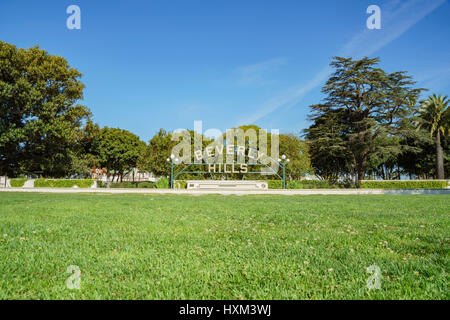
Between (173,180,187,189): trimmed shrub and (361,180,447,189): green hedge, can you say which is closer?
(361,180,447,189): green hedge

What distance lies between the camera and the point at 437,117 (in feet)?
117

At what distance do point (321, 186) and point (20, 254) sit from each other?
105 ft

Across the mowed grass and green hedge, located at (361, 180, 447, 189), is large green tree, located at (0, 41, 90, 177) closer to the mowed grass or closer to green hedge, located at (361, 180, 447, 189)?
the mowed grass

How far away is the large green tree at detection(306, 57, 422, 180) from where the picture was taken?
32.2m

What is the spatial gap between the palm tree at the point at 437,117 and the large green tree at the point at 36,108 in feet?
130

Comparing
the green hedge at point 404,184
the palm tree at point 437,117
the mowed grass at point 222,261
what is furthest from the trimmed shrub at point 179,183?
the palm tree at point 437,117

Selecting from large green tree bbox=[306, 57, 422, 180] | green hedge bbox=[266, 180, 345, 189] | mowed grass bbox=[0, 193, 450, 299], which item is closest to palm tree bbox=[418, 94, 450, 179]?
large green tree bbox=[306, 57, 422, 180]

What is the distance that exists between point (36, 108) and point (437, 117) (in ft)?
152

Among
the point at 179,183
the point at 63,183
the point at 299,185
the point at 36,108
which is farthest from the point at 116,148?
the point at 299,185

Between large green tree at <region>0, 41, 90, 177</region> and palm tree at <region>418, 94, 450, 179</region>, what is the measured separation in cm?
3974

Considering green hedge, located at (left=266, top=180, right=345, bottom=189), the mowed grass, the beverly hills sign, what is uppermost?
the beverly hills sign

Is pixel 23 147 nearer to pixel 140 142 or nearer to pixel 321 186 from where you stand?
pixel 140 142
